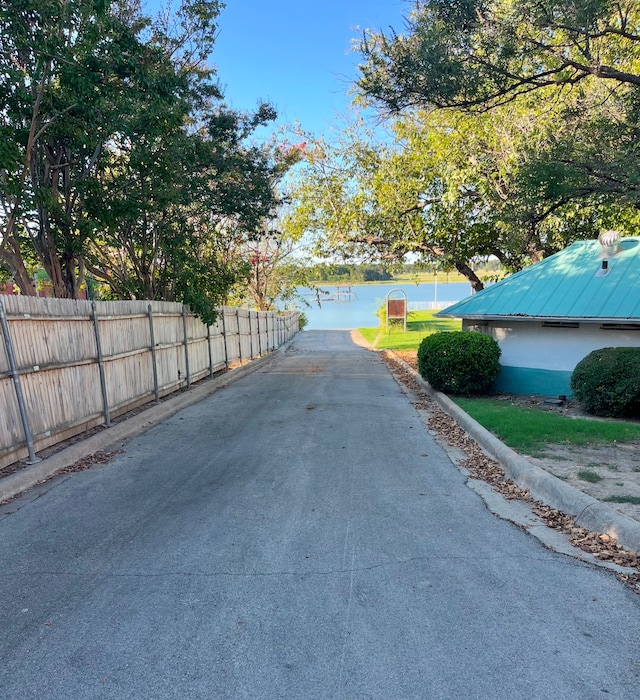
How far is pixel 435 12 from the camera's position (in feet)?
24.7

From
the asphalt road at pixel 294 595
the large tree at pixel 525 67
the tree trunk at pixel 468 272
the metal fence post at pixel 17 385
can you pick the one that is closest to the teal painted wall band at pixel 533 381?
the large tree at pixel 525 67

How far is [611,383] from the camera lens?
841 cm

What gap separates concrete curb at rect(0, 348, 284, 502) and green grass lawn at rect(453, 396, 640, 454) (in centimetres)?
579

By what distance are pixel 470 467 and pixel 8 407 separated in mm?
5638

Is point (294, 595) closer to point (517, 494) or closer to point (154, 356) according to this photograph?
point (517, 494)

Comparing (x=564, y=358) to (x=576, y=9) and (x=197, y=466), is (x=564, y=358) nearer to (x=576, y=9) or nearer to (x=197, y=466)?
(x=576, y=9)

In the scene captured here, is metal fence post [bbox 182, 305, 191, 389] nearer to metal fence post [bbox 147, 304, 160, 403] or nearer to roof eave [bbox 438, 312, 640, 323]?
metal fence post [bbox 147, 304, 160, 403]

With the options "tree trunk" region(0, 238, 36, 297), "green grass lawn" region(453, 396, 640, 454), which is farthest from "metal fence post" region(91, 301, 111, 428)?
"green grass lawn" region(453, 396, 640, 454)

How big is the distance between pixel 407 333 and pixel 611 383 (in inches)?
916

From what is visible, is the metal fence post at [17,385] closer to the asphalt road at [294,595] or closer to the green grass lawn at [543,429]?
the asphalt road at [294,595]

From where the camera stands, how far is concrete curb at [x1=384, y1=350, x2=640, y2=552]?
4000mm

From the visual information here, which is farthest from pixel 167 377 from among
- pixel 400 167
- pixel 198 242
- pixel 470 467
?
pixel 400 167

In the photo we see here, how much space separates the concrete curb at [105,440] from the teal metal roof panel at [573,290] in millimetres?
6574

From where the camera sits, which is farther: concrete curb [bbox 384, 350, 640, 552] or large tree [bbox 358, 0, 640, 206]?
large tree [bbox 358, 0, 640, 206]
